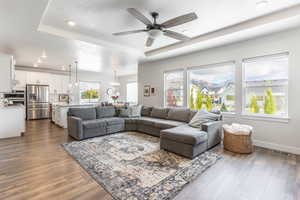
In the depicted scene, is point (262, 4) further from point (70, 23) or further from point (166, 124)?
point (70, 23)

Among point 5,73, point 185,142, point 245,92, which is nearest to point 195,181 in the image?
point 185,142

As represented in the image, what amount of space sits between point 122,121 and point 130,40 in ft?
8.50

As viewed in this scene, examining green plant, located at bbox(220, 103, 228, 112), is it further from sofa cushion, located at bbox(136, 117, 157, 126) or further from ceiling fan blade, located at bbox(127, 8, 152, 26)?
ceiling fan blade, located at bbox(127, 8, 152, 26)

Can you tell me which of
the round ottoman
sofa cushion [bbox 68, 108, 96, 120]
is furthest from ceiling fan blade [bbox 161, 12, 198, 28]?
sofa cushion [bbox 68, 108, 96, 120]

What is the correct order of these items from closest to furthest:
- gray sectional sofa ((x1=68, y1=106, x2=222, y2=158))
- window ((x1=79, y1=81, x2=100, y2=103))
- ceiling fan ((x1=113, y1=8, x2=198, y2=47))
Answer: ceiling fan ((x1=113, y1=8, x2=198, y2=47)) < gray sectional sofa ((x1=68, y1=106, x2=222, y2=158)) < window ((x1=79, y1=81, x2=100, y2=103))

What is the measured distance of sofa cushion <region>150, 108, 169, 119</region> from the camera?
486 centimetres

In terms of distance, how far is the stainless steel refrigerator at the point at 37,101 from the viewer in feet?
23.3

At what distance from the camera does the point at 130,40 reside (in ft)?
13.7

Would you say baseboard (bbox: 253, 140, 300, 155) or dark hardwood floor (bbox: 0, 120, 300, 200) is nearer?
dark hardwood floor (bbox: 0, 120, 300, 200)

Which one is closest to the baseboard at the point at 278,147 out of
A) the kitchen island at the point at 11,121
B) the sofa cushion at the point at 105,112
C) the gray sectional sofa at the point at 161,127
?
the gray sectional sofa at the point at 161,127

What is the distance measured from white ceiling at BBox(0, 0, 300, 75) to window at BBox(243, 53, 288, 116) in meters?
0.81

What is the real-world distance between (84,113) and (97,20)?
2792 millimetres

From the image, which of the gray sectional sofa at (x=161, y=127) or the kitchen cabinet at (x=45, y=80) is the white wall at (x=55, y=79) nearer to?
the kitchen cabinet at (x=45, y=80)

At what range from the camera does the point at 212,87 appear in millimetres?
4629
